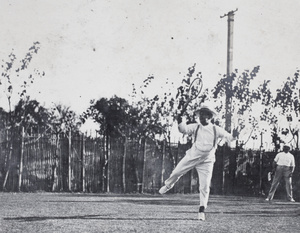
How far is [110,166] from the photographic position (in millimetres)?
19641

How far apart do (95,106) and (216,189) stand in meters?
24.9

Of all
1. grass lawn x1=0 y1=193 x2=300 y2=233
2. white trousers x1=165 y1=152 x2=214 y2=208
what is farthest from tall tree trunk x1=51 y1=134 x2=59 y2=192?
white trousers x1=165 y1=152 x2=214 y2=208

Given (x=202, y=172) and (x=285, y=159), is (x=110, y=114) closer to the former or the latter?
(x=285, y=159)

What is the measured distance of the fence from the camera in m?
17.8

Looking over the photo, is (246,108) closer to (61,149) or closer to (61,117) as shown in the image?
(61,149)

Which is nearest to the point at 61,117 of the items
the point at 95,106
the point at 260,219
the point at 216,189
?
the point at 95,106

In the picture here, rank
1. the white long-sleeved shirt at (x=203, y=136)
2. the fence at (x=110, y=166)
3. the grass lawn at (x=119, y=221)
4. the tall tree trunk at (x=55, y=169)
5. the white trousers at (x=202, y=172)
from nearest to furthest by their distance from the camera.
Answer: the grass lawn at (x=119, y=221) < the white long-sleeved shirt at (x=203, y=136) < the white trousers at (x=202, y=172) < the fence at (x=110, y=166) < the tall tree trunk at (x=55, y=169)

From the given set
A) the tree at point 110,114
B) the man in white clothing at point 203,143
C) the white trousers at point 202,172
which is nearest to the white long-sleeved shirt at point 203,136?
the man in white clothing at point 203,143

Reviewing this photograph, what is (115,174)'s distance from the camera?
778 inches

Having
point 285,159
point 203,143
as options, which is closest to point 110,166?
point 285,159

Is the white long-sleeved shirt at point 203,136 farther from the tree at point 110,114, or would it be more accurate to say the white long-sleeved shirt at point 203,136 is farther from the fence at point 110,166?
the tree at point 110,114

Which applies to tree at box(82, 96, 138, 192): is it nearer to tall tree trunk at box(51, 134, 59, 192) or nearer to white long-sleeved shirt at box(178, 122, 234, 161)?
tall tree trunk at box(51, 134, 59, 192)

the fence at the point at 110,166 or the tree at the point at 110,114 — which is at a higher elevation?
the tree at the point at 110,114

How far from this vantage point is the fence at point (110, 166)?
17.8 m
